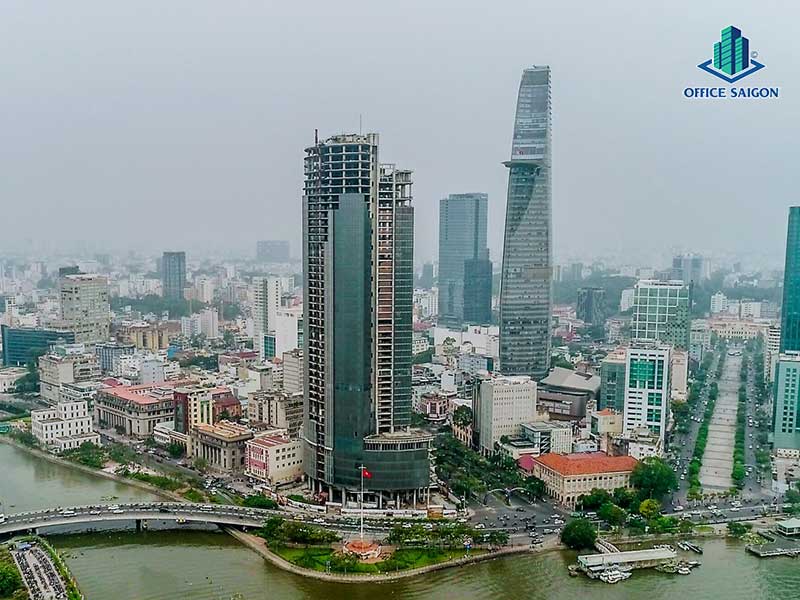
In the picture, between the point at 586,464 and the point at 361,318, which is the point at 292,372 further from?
the point at 586,464

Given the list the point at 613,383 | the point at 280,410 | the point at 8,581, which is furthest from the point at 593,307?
the point at 8,581

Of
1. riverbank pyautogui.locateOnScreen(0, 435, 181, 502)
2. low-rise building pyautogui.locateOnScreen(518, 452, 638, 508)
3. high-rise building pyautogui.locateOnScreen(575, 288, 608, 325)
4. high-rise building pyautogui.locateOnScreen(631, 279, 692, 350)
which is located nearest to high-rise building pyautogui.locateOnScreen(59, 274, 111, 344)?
riverbank pyautogui.locateOnScreen(0, 435, 181, 502)

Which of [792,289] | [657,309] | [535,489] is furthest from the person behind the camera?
[657,309]

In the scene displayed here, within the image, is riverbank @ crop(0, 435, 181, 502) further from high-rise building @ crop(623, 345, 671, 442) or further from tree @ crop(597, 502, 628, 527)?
high-rise building @ crop(623, 345, 671, 442)

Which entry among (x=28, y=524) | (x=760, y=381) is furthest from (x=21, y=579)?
(x=760, y=381)

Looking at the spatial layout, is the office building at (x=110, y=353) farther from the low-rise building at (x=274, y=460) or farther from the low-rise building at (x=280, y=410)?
the low-rise building at (x=274, y=460)
